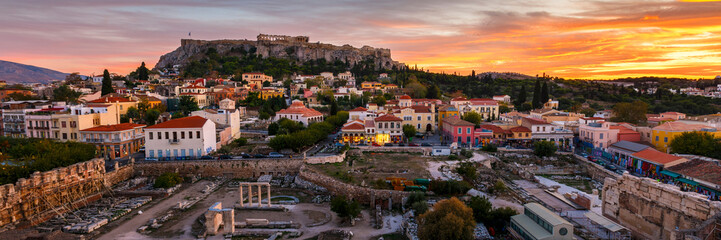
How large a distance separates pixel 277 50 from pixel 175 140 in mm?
91333

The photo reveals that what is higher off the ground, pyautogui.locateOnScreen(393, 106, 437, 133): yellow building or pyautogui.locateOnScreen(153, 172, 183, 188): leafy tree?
pyautogui.locateOnScreen(393, 106, 437, 133): yellow building

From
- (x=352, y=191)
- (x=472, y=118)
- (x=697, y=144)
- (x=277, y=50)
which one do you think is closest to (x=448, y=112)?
(x=472, y=118)

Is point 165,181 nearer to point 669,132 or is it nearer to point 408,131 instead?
point 408,131

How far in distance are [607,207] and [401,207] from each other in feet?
38.1

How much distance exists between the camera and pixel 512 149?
40.2m

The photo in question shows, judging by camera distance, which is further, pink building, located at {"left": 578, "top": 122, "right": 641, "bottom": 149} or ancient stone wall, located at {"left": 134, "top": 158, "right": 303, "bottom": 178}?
pink building, located at {"left": 578, "top": 122, "right": 641, "bottom": 149}

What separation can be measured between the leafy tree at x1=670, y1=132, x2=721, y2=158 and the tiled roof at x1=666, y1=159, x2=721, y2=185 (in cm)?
581

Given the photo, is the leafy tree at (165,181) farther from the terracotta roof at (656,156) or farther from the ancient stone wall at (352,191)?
the terracotta roof at (656,156)

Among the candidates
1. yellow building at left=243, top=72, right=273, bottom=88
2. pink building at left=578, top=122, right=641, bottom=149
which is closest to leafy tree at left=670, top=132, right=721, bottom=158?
pink building at left=578, top=122, right=641, bottom=149

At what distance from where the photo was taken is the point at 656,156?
31.2 m

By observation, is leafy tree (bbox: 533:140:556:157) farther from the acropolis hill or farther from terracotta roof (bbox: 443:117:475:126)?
the acropolis hill

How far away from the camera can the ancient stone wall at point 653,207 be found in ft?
51.6

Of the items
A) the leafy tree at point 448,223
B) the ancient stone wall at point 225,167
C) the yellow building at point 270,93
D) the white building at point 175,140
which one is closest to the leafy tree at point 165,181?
the ancient stone wall at point 225,167

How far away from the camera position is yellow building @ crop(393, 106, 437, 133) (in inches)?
1849
